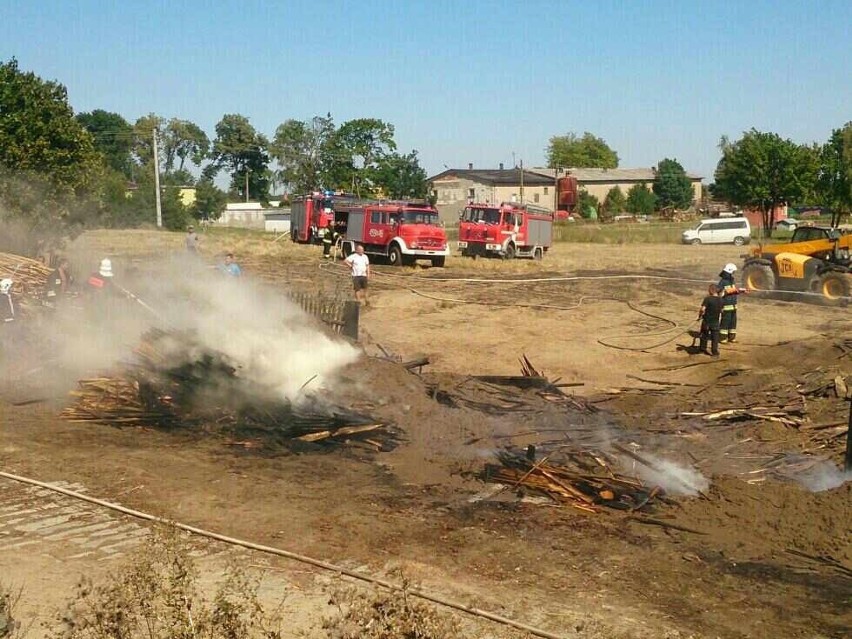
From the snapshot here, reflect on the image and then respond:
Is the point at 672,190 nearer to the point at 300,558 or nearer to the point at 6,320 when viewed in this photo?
the point at 6,320

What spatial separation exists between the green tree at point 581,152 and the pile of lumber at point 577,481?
123 meters

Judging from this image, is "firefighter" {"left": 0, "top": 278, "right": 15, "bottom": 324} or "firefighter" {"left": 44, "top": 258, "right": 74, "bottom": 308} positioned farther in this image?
"firefighter" {"left": 44, "top": 258, "right": 74, "bottom": 308}

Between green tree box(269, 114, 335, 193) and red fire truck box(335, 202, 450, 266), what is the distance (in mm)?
56792

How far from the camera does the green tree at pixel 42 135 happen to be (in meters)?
25.0

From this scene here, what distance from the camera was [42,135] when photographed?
25797 mm

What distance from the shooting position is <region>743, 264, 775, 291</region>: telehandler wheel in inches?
1065

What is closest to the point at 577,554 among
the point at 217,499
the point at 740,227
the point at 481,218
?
the point at 217,499

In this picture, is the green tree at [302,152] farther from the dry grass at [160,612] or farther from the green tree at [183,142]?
the dry grass at [160,612]

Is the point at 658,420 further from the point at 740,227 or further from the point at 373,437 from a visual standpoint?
the point at 740,227

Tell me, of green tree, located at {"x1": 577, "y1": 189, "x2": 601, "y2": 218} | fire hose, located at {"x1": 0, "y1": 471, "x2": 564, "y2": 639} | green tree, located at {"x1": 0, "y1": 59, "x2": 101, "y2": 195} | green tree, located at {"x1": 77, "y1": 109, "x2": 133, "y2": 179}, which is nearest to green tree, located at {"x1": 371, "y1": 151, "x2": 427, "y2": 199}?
green tree, located at {"x1": 577, "y1": 189, "x2": 601, "y2": 218}

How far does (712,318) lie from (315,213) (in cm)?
2872

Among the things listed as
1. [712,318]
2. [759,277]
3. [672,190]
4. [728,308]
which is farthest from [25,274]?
[672,190]

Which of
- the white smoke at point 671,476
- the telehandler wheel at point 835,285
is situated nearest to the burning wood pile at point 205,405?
the white smoke at point 671,476

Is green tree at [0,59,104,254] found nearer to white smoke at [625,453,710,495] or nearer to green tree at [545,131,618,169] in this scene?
white smoke at [625,453,710,495]
